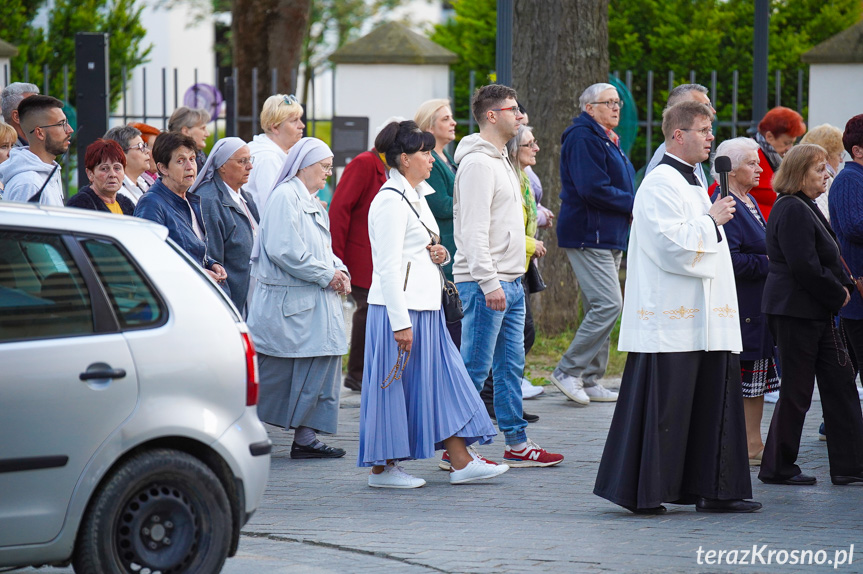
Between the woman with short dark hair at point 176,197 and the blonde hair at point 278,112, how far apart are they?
143cm

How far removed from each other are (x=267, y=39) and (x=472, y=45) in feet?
9.25

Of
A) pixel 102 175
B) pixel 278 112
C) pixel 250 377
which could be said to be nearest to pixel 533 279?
pixel 278 112

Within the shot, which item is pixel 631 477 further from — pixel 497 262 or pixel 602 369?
pixel 602 369

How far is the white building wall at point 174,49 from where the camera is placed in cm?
3148

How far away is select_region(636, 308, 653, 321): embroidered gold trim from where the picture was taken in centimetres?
596

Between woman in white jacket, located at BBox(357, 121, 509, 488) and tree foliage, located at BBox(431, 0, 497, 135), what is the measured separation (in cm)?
932

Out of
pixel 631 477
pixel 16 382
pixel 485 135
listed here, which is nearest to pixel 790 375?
pixel 631 477

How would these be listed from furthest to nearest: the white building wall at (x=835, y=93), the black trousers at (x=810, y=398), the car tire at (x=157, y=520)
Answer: the white building wall at (x=835, y=93) < the black trousers at (x=810, y=398) < the car tire at (x=157, y=520)

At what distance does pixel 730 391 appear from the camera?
600 centimetres

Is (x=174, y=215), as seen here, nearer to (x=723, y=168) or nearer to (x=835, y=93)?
(x=723, y=168)

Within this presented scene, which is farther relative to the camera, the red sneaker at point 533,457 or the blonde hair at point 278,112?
the blonde hair at point 278,112

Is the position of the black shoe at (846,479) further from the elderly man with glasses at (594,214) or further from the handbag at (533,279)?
the elderly man with glasses at (594,214)

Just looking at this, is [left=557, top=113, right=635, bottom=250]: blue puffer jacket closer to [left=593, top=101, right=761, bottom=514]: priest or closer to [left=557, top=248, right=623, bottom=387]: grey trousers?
[left=557, top=248, right=623, bottom=387]: grey trousers

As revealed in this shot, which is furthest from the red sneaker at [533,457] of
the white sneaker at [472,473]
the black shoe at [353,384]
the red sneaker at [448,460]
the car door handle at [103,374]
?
the car door handle at [103,374]
